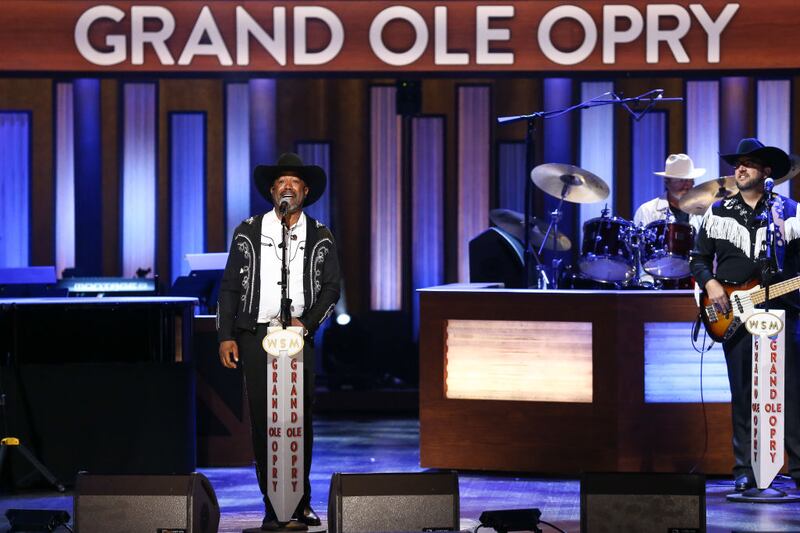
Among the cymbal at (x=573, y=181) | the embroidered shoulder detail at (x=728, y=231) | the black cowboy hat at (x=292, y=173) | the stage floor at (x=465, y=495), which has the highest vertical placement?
the cymbal at (x=573, y=181)

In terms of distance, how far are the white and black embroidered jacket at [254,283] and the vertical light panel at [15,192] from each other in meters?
5.80

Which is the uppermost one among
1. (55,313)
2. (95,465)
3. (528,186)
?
(528,186)

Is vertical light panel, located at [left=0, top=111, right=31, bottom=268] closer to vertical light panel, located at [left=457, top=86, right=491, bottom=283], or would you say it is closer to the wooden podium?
vertical light panel, located at [left=457, top=86, right=491, bottom=283]

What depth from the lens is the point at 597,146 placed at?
1083cm

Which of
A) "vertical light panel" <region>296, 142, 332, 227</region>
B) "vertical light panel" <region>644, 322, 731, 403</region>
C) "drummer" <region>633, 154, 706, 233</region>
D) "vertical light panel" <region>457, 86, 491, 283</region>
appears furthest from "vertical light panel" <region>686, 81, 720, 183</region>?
"vertical light panel" <region>644, 322, 731, 403</region>

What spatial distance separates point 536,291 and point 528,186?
3.15 feet

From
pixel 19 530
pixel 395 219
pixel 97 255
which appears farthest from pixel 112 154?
pixel 19 530

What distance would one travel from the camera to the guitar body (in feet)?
21.5

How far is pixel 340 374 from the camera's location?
1098cm

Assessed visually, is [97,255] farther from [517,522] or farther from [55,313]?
[517,522]

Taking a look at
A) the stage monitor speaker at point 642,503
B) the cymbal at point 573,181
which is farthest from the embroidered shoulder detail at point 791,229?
the stage monitor speaker at point 642,503

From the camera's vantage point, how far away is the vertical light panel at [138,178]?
11086 millimetres

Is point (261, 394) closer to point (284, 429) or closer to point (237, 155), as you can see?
point (284, 429)

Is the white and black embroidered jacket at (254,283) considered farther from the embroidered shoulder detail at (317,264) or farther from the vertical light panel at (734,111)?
the vertical light panel at (734,111)
